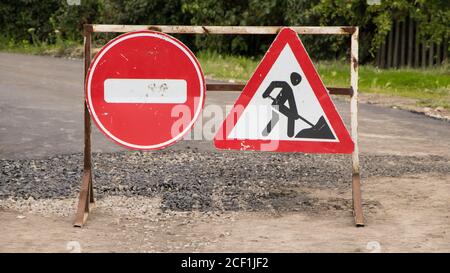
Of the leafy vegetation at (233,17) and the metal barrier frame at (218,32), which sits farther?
the leafy vegetation at (233,17)

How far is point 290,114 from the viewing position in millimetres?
6496

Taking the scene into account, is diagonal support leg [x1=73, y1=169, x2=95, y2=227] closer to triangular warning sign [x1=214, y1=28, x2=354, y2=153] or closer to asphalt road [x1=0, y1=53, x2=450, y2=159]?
triangular warning sign [x1=214, y1=28, x2=354, y2=153]

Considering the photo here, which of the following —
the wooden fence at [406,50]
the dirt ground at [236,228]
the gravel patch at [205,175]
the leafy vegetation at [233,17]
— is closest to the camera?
the dirt ground at [236,228]

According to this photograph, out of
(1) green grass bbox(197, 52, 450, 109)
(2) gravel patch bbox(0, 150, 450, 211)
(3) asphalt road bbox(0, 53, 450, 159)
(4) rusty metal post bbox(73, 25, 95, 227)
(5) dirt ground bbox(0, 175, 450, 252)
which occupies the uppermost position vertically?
(4) rusty metal post bbox(73, 25, 95, 227)

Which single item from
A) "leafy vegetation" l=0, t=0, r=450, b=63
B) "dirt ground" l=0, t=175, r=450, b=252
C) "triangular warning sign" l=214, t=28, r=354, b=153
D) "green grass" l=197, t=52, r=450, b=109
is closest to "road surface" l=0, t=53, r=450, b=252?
"dirt ground" l=0, t=175, r=450, b=252

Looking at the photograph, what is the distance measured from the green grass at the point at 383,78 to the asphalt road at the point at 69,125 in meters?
1.48

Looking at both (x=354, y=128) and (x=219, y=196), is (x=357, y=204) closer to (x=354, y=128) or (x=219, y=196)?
(x=354, y=128)

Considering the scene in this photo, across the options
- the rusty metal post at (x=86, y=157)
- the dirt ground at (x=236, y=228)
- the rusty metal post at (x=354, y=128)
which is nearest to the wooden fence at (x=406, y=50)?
Answer: the dirt ground at (x=236, y=228)

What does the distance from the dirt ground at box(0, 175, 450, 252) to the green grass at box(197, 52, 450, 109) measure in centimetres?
683

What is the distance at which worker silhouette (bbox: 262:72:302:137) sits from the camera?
6484 mm

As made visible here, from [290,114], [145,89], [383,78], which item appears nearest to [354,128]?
[290,114]

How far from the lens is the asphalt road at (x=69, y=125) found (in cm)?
949

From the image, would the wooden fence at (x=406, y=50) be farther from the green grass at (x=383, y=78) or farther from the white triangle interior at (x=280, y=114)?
the white triangle interior at (x=280, y=114)

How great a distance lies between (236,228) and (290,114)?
90 cm
